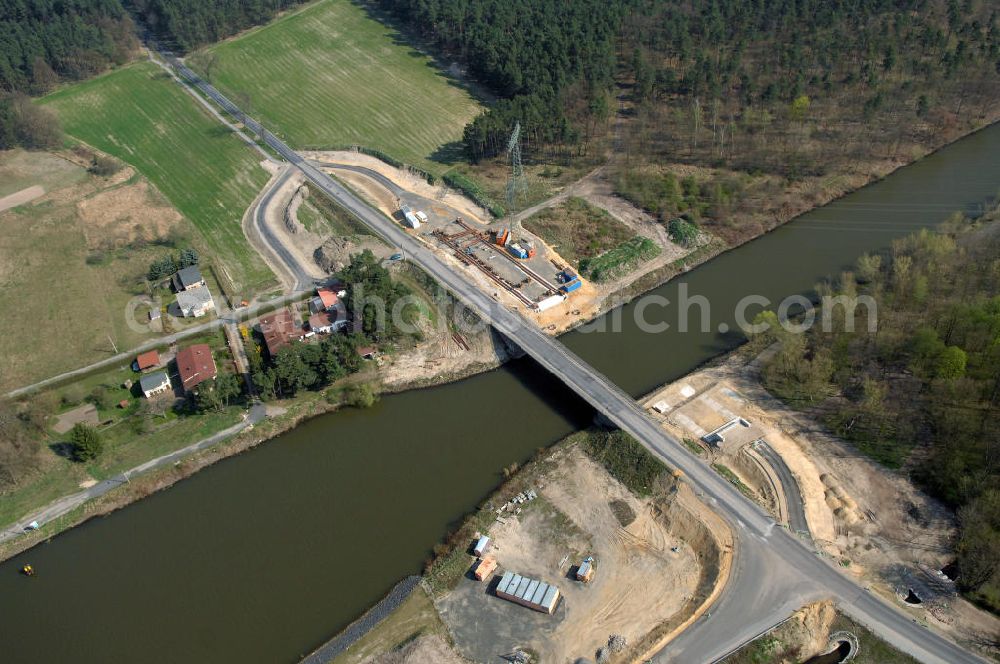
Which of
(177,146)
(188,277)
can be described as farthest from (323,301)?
(177,146)

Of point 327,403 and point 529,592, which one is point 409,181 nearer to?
point 327,403

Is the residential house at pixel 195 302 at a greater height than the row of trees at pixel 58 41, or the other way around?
the row of trees at pixel 58 41

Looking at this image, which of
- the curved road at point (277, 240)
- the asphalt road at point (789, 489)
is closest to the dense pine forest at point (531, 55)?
the curved road at point (277, 240)

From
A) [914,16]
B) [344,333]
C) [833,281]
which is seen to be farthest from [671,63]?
[344,333]

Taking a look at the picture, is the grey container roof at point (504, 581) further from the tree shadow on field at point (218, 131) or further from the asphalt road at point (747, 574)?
the tree shadow on field at point (218, 131)

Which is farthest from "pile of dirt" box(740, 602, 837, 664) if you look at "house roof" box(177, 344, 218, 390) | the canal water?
"house roof" box(177, 344, 218, 390)

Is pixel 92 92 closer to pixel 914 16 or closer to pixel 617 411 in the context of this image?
pixel 617 411
